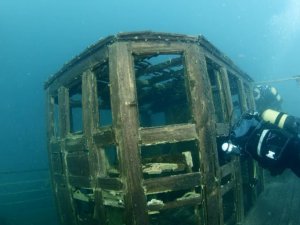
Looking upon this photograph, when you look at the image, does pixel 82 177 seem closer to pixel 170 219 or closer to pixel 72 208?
pixel 72 208

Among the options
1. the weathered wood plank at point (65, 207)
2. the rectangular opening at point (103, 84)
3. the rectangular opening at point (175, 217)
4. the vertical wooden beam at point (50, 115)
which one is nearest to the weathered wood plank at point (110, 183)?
the rectangular opening at point (103, 84)

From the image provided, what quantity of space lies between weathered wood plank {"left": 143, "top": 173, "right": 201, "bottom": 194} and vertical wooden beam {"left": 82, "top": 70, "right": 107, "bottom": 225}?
1.40m

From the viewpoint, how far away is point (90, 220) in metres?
7.54

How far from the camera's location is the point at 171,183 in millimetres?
5684

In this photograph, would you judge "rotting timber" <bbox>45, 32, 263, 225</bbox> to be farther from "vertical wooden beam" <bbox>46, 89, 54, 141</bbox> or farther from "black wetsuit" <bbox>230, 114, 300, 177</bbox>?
"black wetsuit" <bbox>230, 114, 300, 177</bbox>

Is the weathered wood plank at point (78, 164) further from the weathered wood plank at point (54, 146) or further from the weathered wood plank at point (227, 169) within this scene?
the weathered wood plank at point (227, 169)

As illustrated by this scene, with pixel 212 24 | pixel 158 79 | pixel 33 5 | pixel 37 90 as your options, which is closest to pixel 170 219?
pixel 158 79

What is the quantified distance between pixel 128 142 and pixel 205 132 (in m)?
1.64

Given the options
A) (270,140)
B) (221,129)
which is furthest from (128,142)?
(221,129)

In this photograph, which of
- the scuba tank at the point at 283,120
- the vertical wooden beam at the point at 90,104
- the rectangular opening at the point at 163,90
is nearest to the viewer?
the scuba tank at the point at 283,120

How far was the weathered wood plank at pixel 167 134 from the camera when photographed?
5.69 meters

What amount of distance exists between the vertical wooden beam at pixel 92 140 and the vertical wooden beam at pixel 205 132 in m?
2.19

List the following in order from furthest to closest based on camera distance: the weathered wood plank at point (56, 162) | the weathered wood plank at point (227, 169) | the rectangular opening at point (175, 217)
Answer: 1. the rectangular opening at point (175, 217)
2. the weathered wood plank at point (56, 162)
3. the weathered wood plank at point (227, 169)

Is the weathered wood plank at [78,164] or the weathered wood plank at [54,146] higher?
the weathered wood plank at [54,146]
